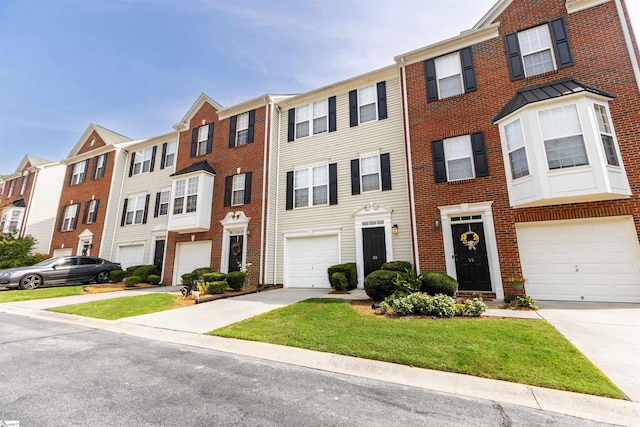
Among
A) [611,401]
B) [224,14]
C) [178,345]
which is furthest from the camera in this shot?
[224,14]

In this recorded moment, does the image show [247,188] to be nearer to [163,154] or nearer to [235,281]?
[235,281]

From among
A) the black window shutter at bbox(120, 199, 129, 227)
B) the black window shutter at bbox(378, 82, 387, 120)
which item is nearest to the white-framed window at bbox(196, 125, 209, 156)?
the black window shutter at bbox(120, 199, 129, 227)

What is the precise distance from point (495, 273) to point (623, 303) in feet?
9.91

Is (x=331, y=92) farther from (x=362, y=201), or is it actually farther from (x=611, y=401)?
(x=611, y=401)

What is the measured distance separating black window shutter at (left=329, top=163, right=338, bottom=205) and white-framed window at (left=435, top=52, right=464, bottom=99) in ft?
17.0

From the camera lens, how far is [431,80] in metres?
11.0

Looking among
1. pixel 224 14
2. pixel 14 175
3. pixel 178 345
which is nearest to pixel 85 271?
pixel 178 345

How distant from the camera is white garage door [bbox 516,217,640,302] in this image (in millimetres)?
7641

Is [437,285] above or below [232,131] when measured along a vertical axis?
below

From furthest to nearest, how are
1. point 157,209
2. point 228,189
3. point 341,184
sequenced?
point 157,209 → point 228,189 → point 341,184

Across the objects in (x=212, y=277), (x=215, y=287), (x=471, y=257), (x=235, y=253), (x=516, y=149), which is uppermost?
(x=516, y=149)

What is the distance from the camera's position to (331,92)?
13.7 m

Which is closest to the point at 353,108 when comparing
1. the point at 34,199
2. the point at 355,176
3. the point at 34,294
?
the point at 355,176

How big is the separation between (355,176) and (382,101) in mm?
3615
